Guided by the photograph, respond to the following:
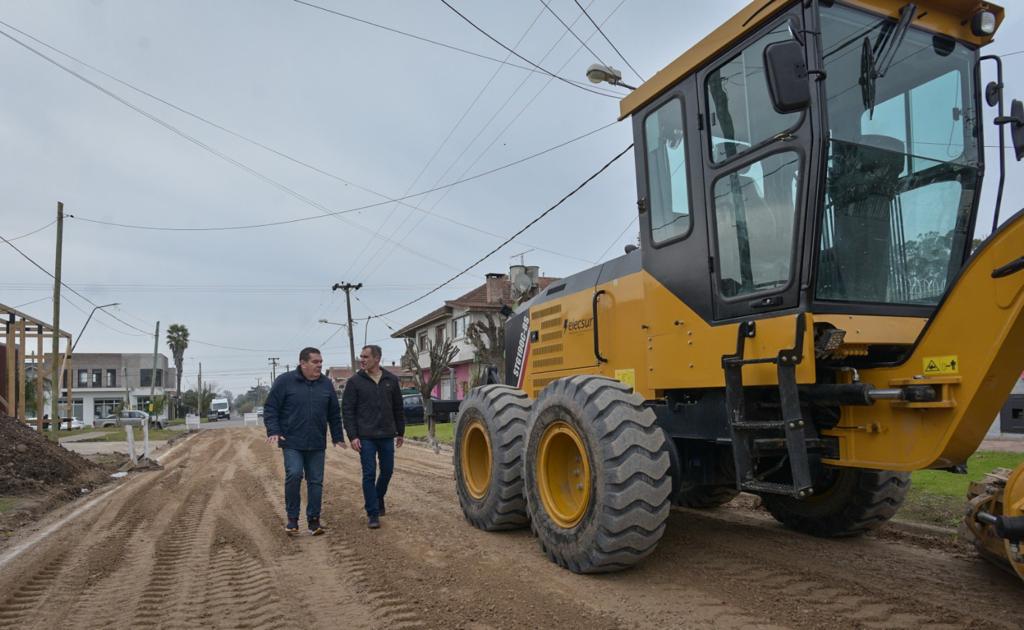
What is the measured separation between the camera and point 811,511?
231 inches

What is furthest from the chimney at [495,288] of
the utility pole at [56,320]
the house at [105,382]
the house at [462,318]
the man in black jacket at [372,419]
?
the house at [105,382]

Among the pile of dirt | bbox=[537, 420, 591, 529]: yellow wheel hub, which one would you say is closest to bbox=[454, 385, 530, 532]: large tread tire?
bbox=[537, 420, 591, 529]: yellow wheel hub

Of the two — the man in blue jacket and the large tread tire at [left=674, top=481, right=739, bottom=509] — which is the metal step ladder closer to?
the large tread tire at [left=674, top=481, right=739, bottom=509]

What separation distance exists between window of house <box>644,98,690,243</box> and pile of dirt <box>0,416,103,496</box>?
31.2ft

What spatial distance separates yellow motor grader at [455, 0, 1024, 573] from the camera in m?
3.64

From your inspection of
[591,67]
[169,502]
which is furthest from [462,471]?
[591,67]

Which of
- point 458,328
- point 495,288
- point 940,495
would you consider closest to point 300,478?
point 940,495

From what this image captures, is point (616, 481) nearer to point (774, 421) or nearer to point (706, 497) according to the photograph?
point (774, 421)

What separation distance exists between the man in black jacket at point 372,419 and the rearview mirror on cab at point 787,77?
4.88 m

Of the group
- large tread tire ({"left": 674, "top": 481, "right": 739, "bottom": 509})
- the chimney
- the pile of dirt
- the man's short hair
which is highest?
the chimney

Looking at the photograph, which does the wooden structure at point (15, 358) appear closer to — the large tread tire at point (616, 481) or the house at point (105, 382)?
the large tread tire at point (616, 481)

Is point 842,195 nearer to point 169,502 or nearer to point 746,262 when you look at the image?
point 746,262

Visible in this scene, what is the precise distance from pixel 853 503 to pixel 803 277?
8.15 feet

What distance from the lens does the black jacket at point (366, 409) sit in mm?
7242
